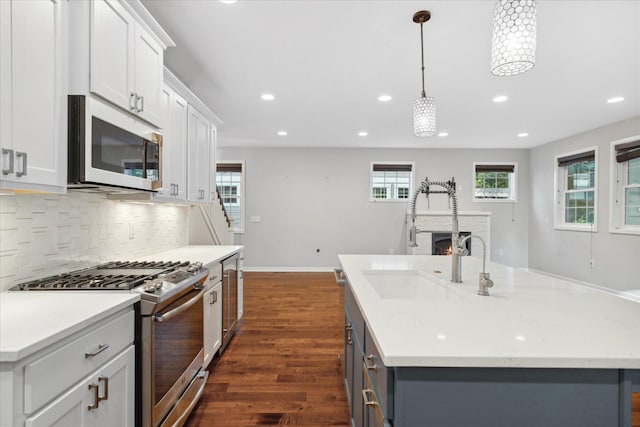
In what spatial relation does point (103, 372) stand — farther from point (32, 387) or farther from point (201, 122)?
point (201, 122)

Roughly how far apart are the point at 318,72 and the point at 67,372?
300 cm

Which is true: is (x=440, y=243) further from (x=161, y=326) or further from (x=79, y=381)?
(x=79, y=381)

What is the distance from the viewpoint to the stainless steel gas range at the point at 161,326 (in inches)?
56.2

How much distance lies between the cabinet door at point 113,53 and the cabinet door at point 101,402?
49.1 inches

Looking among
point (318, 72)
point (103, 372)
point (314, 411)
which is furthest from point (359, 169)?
point (103, 372)

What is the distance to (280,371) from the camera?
8.32ft

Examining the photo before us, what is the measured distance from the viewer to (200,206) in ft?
11.6

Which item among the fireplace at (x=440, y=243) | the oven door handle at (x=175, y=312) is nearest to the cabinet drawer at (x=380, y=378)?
the oven door handle at (x=175, y=312)

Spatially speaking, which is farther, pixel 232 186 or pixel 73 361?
pixel 232 186

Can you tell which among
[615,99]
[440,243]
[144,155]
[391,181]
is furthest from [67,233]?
[440,243]

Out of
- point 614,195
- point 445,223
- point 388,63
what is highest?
point 388,63

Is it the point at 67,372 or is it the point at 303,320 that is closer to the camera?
the point at 67,372

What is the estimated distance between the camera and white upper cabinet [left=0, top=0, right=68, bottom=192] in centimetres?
112

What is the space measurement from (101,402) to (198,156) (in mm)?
2334
